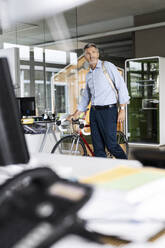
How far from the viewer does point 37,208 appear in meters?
0.41

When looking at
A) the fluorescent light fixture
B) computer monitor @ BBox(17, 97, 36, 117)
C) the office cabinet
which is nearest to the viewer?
computer monitor @ BBox(17, 97, 36, 117)

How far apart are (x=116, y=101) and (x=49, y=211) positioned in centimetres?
394

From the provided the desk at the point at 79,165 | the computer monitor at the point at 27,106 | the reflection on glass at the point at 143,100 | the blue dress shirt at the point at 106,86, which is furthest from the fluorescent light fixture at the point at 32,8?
the desk at the point at 79,165

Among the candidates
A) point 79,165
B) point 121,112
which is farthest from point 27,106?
point 79,165

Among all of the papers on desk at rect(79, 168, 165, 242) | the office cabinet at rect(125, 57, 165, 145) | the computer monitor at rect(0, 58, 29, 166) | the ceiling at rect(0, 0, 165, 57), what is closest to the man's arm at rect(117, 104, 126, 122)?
the ceiling at rect(0, 0, 165, 57)

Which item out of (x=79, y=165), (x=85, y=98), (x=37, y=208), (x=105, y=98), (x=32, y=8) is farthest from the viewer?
(x=32, y=8)

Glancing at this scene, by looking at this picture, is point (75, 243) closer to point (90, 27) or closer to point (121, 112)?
point (121, 112)

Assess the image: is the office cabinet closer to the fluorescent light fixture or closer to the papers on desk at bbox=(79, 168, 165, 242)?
the fluorescent light fixture

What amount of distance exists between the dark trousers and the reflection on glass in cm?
507

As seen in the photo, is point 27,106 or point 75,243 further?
point 27,106

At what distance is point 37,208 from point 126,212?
5.1 inches

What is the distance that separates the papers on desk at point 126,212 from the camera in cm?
47

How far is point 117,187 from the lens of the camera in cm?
53

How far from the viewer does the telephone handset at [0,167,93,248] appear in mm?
392
